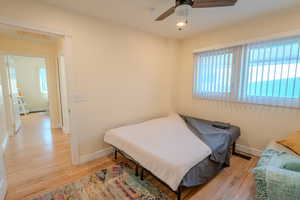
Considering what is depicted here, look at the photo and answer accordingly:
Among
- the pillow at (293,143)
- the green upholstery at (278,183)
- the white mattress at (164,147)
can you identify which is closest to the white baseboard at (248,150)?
the pillow at (293,143)

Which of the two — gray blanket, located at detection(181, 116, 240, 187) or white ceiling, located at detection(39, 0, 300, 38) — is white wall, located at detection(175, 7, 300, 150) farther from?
gray blanket, located at detection(181, 116, 240, 187)

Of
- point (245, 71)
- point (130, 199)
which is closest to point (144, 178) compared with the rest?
→ point (130, 199)

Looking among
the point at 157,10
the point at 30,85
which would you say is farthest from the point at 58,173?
the point at 30,85

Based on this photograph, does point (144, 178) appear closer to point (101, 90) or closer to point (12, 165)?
point (101, 90)

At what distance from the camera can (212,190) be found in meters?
1.83

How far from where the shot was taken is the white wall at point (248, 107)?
2.26 meters

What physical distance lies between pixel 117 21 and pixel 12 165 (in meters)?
2.99

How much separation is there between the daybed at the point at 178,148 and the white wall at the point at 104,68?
1.43 feet

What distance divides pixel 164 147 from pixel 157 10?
199 cm

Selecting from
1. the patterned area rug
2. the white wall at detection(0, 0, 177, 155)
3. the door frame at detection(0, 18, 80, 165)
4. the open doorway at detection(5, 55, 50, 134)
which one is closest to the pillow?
the patterned area rug

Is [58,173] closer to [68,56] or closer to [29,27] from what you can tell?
[68,56]

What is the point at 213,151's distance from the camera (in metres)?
1.89

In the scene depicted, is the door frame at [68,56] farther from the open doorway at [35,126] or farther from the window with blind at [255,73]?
the window with blind at [255,73]

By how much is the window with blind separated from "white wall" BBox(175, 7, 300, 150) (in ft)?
0.53
